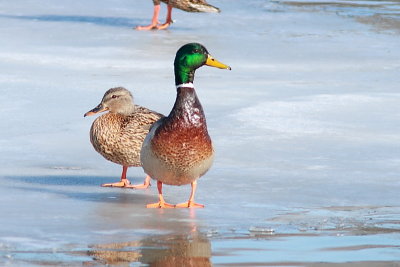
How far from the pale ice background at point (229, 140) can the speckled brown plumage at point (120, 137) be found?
24 centimetres

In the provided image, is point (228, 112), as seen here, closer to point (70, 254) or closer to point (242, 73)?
point (242, 73)

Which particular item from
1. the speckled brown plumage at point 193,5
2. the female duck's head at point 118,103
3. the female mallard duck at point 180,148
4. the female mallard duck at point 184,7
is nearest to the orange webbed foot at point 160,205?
the female mallard duck at point 180,148

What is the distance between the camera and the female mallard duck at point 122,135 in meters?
8.12

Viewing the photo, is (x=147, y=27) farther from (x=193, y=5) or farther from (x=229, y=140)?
(x=229, y=140)

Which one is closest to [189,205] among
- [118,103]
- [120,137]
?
[120,137]

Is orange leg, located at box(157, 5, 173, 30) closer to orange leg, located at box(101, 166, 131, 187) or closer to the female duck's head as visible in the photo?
the female duck's head

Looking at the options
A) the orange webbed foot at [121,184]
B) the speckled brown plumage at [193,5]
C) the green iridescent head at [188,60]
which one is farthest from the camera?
the speckled brown plumage at [193,5]

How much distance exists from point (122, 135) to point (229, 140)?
5.22ft

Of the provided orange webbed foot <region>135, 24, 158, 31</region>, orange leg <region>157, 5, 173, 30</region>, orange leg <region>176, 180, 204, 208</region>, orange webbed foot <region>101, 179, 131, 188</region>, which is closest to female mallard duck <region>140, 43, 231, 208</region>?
orange leg <region>176, 180, 204, 208</region>

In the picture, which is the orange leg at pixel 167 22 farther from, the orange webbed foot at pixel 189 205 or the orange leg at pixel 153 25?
the orange webbed foot at pixel 189 205

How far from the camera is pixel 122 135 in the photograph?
26.8ft

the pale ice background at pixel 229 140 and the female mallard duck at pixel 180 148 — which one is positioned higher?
the female mallard duck at pixel 180 148

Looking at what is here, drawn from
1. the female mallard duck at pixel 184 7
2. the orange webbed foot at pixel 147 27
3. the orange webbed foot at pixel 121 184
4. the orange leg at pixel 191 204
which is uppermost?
the orange leg at pixel 191 204

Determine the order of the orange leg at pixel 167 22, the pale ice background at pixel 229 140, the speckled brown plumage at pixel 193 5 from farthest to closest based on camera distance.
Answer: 1. the speckled brown plumage at pixel 193 5
2. the orange leg at pixel 167 22
3. the pale ice background at pixel 229 140
